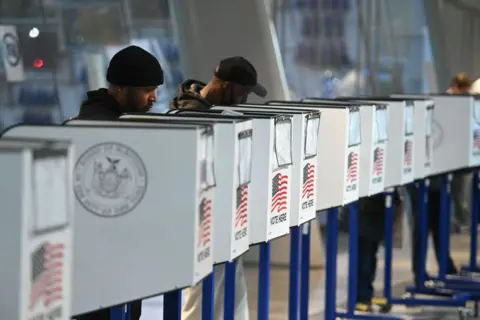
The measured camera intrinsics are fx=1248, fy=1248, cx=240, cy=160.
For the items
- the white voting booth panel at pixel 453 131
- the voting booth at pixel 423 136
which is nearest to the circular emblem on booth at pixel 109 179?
the voting booth at pixel 423 136

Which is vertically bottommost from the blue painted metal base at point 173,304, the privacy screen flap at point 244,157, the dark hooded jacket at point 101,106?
the blue painted metal base at point 173,304

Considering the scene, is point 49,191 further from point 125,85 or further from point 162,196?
point 125,85

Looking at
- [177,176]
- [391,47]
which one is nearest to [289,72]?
[391,47]

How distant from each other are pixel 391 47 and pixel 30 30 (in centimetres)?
642

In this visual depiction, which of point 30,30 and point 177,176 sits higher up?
point 30,30

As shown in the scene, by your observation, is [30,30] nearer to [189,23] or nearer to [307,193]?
[189,23]

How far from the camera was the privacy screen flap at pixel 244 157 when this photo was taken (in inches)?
175

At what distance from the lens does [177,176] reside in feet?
12.4

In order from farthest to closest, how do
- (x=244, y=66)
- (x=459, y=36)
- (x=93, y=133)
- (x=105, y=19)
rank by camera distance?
(x=459, y=36) → (x=105, y=19) → (x=244, y=66) → (x=93, y=133)

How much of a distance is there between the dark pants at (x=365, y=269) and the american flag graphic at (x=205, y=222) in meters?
4.29

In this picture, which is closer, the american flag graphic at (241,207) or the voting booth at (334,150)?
the american flag graphic at (241,207)

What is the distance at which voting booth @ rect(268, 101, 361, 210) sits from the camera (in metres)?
6.00

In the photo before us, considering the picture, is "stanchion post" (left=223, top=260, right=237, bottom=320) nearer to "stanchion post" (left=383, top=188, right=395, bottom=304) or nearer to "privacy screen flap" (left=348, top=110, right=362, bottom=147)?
"privacy screen flap" (left=348, top=110, right=362, bottom=147)

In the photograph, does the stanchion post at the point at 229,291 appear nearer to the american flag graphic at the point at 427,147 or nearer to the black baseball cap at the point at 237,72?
the black baseball cap at the point at 237,72
